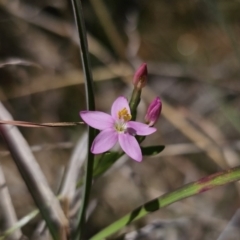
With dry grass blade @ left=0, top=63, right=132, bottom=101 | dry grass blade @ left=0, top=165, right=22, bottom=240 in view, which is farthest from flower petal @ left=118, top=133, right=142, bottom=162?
dry grass blade @ left=0, top=63, right=132, bottom=101

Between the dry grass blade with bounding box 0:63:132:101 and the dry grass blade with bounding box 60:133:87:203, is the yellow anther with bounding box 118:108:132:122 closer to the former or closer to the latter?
the dry grass blade with bounding box 60:133:87:203

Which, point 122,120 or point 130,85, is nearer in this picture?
point 122,120

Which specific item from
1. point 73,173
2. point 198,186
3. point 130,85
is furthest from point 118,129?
point 130,85

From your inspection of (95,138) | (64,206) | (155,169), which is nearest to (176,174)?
(155,169)

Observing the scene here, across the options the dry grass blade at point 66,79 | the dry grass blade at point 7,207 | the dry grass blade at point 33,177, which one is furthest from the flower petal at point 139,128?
the dry grass blade at point 66,79

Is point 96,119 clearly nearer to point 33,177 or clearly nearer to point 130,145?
point 130,145

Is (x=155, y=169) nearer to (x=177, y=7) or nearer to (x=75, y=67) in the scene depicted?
(x=75, y=67)
